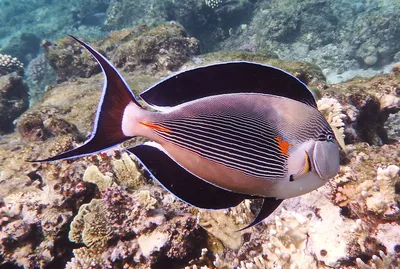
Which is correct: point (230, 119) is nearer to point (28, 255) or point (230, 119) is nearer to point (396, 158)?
point (396, 158)

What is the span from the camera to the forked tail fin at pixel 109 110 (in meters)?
0.94

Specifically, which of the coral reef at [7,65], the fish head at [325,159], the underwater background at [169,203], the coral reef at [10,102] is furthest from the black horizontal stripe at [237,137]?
the coral reef at [7,65]

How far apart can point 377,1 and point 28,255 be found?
654 inches

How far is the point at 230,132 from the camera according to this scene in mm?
1019

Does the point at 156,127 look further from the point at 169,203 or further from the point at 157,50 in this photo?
the point at 157,50

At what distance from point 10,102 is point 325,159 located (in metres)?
8.82

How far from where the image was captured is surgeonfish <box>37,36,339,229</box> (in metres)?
0.99

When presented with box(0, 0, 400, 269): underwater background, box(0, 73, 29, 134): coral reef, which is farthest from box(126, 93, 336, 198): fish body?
box(0, 73, 29, 134): coral reef

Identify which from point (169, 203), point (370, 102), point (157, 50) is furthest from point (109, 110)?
point (157, 50)

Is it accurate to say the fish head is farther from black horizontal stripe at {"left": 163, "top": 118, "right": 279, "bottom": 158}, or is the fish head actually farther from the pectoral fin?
black horizontal stripe at {"left": 163, "top": 118, "right": 279, "bottom": 158}

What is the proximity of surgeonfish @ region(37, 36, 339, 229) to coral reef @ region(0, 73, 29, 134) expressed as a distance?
26.5 ft

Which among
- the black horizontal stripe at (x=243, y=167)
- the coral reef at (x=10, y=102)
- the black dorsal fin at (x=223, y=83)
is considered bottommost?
the coral reef at (x=10, y=102)

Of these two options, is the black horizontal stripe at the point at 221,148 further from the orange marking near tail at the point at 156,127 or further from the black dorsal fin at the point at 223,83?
the black dorsal fin at the point at 223,83

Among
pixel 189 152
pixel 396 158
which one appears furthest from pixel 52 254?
pixel 396 158
